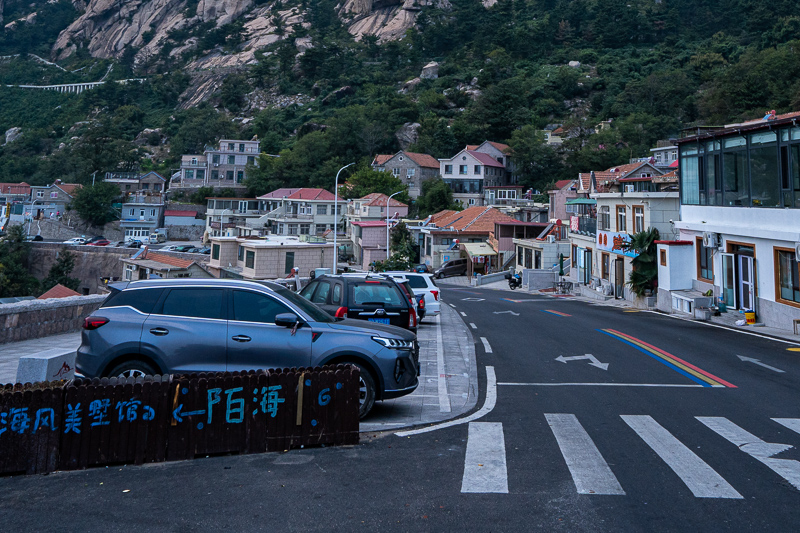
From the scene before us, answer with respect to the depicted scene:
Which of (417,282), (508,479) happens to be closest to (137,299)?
(508,479)

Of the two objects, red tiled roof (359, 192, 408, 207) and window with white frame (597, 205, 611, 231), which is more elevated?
red tiled roof (359, 192, 408, 207)

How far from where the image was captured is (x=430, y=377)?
1169cm

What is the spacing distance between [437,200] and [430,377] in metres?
64.9

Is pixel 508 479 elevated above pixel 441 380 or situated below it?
below

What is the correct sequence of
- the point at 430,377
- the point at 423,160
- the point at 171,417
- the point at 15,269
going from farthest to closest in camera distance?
1. the point at 423,160
2. the point at 15,269
3. the point at 430,377
4. the point at 171,417

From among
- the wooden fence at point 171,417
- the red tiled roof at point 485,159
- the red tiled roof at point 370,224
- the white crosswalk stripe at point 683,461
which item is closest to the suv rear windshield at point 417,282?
the white crosswalk stripe at point 683,461

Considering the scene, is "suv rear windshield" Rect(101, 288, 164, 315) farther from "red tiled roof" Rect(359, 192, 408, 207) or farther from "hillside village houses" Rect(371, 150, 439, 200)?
"hillside village houses" Rect(371, 150, 439, 200)

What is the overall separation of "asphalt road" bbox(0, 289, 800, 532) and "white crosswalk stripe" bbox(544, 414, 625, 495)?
0.08 ft

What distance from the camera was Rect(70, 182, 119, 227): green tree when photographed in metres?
79.7

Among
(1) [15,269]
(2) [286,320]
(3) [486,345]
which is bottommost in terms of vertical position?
(3) [486,345]

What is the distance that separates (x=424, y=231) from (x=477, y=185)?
73.8 ft

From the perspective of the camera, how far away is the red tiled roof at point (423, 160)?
83144 mm

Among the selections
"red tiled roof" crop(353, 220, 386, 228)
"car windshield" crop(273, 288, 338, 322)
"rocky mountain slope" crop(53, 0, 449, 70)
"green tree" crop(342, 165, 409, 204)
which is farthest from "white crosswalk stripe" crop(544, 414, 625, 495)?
"rocky mountain slope" crop(53, 0, 449, 70)

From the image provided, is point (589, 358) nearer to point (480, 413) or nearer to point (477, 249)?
point (480, 413)
